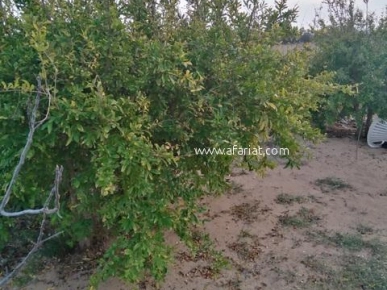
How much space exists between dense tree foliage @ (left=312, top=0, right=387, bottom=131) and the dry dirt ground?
1283 millimetres

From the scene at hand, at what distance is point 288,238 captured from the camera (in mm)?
3158

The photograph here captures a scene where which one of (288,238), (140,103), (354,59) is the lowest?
(288,238)

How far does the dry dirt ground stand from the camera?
263 cm

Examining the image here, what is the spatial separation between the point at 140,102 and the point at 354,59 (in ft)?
15.1

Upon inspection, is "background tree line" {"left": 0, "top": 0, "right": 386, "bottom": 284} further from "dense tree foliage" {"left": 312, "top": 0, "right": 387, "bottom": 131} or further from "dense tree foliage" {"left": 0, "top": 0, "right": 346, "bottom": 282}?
"dense tree foliage" {"left": 312, "top": 0, "right": 387, "bottom": 131}

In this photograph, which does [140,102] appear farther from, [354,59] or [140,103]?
[354,59]

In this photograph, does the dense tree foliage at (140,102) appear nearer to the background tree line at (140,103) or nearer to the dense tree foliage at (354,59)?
the background tree line at (140,103)

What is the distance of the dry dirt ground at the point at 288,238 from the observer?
263cm

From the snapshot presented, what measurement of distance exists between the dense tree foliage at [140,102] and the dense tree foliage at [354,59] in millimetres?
3379

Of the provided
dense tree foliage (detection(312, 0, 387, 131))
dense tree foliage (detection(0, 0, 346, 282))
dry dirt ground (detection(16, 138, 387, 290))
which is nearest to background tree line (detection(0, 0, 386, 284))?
dense tree foliage (detection(0, 0, 346, 282))

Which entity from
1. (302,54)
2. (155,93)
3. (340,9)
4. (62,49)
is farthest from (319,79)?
(340,9)

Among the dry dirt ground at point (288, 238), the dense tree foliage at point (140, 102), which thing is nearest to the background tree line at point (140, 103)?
the dense tree foliage at point (140, 102)

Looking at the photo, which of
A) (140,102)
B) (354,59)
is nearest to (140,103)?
(140,102)

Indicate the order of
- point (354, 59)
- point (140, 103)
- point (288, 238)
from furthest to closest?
point (354, 59) < point (288, 238) < point (140, 103)
